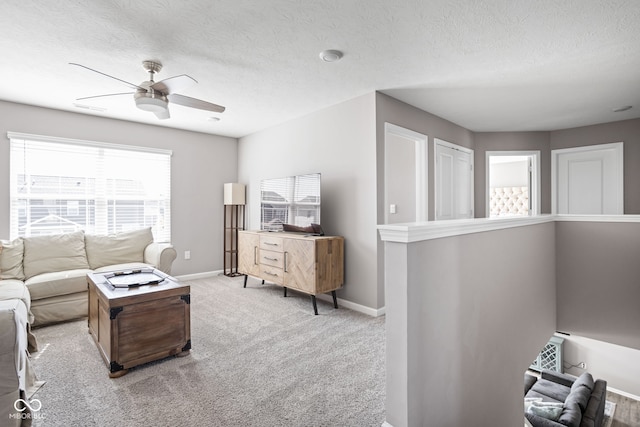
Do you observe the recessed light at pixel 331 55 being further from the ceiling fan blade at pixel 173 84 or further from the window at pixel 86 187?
the window at pixel 86 187

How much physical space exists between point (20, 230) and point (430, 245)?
475 cm

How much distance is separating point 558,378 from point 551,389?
388 millimetres

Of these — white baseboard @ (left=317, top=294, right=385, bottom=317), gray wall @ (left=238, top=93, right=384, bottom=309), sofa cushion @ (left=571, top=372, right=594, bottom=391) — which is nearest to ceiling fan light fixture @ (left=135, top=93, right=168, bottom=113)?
gray wall @ (left=238, top=93, right=384, bottom=309)

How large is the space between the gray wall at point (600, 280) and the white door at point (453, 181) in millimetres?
1420

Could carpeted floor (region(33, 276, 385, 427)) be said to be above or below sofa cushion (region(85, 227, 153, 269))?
below

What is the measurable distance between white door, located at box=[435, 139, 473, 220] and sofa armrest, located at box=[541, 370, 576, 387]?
3350 millimetres

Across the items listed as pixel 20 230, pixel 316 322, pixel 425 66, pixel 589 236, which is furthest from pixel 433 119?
pixel 20 230

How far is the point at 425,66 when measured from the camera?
2824 millimetres

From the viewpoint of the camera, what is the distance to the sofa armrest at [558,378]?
541 cm

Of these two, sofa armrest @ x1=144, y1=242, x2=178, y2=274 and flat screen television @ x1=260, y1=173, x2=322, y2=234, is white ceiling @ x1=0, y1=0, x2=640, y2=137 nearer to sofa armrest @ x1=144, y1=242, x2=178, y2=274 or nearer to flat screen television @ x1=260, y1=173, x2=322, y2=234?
flat screen television @ x1=260, y1=173, x2=322, y2=234

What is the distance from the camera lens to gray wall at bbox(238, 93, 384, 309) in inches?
138

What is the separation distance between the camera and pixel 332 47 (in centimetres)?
247

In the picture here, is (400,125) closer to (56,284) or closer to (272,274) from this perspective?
(272,274)

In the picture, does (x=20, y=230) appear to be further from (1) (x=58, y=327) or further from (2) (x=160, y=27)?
(2) (x=160, y=27)
